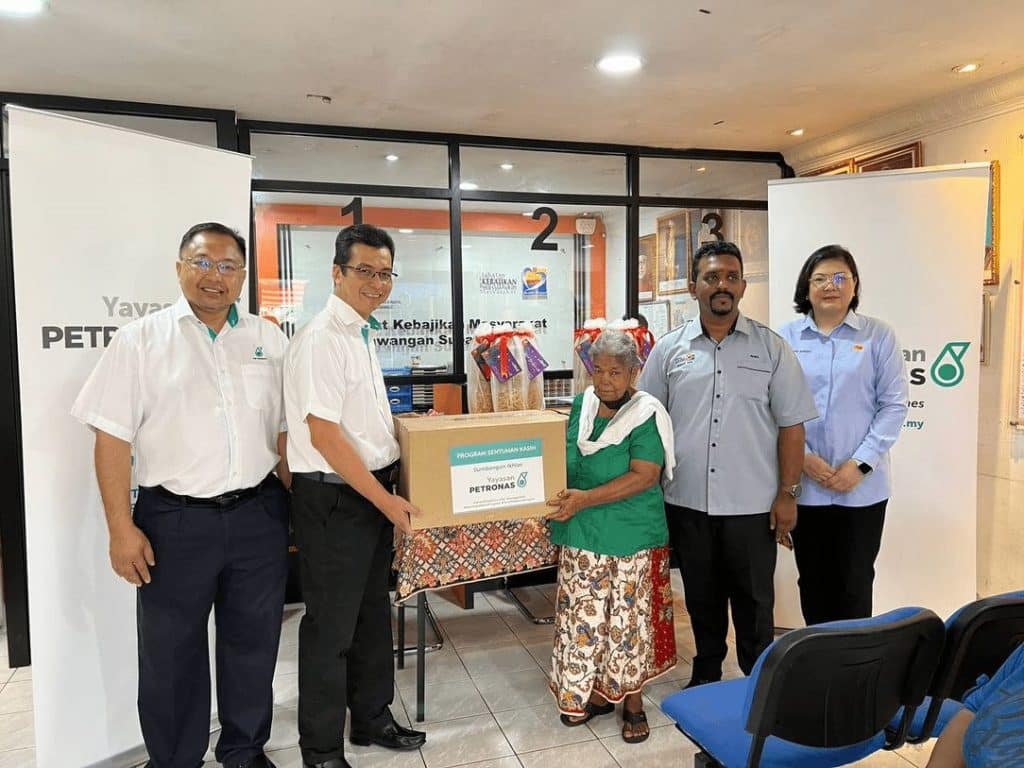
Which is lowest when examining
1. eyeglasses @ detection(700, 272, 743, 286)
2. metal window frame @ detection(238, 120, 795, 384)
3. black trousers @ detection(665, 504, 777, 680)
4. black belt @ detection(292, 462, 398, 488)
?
black trousers @ detection(665, 504, 777, 680)

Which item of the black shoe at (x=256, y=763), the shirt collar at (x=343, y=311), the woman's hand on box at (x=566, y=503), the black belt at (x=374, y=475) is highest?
the shirt collar at (x=343, y=311)

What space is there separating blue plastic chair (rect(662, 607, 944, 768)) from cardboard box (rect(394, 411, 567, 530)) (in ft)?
2.82

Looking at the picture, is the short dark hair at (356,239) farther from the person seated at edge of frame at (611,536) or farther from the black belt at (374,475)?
the person seated at edge of frame at (611,536)

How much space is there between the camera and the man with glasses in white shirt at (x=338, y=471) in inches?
76.9

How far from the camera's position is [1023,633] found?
1.49 meters

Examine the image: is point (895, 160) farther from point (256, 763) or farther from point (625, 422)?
point (256, 763)

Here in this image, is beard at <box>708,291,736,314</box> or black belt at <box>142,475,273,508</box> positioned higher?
beard at <box>708,291,736,314</box>

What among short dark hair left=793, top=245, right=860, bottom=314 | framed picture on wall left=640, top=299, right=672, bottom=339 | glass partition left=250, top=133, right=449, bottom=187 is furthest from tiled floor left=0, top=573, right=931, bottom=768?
glass partition left=250, top=133, right=449, bottom=187

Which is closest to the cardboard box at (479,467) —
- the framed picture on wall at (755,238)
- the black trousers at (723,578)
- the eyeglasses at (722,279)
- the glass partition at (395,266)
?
the black trousers at (723,578)

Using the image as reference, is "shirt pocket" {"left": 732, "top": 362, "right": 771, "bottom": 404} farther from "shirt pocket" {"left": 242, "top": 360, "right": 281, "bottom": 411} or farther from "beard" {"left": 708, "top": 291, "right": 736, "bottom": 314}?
"shirt pocket" {"left": 242, "top": 360, "right": 281, "bottom": 411}

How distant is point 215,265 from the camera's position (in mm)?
1942

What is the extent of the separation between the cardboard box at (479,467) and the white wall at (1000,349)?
1.98 m

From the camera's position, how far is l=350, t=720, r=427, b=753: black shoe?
92.4 inches

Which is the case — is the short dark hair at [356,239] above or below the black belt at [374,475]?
above
